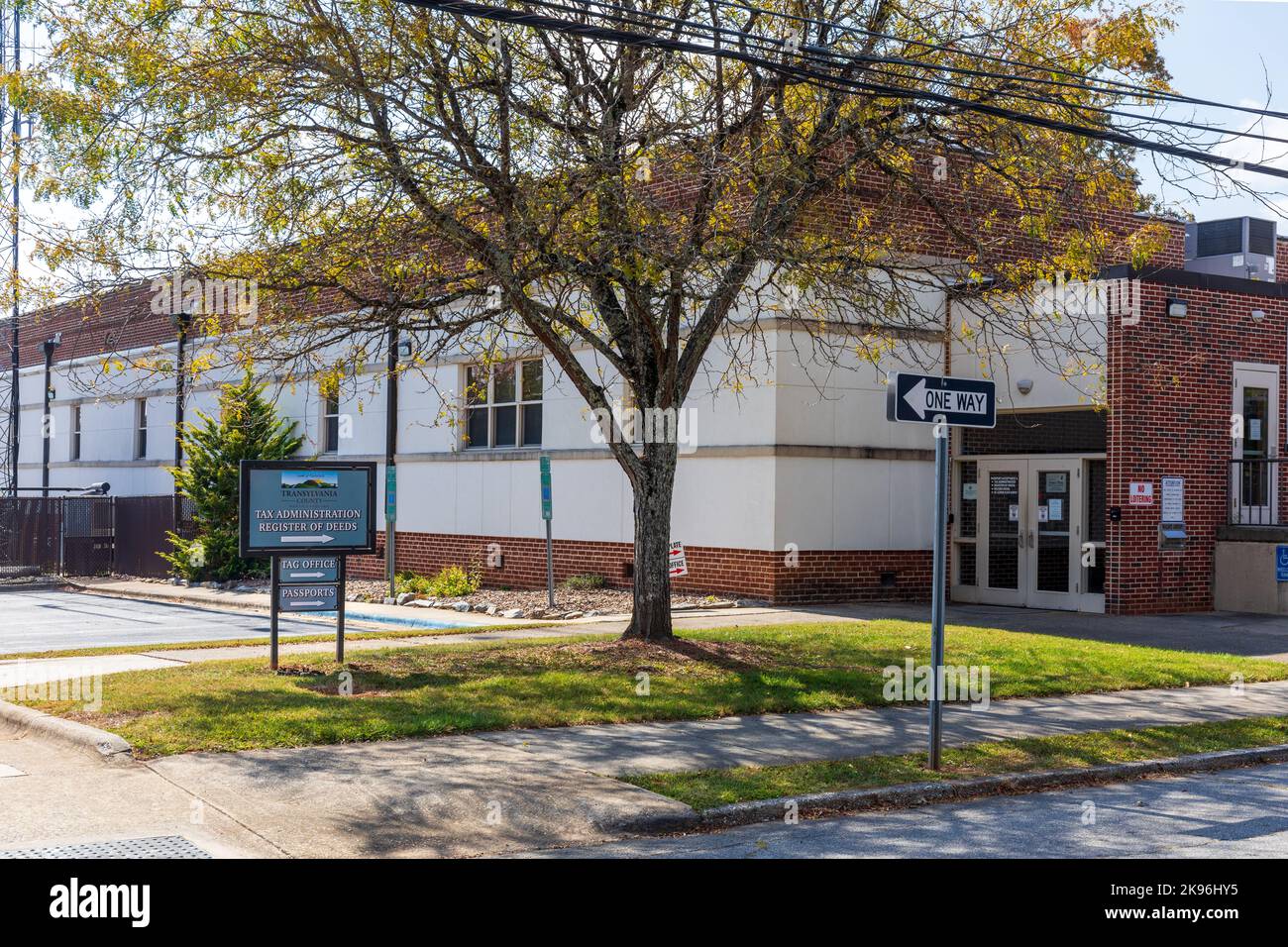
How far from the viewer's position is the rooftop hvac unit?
24.7 meters

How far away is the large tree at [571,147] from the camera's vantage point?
1195cm

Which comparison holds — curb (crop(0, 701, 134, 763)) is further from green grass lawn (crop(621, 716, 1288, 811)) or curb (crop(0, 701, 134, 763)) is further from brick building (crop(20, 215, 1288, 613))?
brick building (crop(20, 215, 1288, 613))

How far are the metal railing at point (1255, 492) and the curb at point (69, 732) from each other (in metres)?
16.9

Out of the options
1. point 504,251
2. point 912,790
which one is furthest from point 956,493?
point 912,790

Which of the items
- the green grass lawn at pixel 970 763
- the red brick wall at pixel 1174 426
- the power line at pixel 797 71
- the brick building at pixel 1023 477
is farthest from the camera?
the brick building at pixel 1023 477

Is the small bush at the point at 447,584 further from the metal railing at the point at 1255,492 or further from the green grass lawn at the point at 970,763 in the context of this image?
the green grass lawn at the point at 970,763

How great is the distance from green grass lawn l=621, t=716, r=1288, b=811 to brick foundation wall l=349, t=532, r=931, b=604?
9.23 meters

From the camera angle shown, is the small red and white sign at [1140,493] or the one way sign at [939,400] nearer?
the one way sign at [939,400]

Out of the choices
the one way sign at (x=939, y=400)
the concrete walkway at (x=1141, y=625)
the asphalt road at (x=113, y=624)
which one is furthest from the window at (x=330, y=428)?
the one way sign at (x=939, y=400)

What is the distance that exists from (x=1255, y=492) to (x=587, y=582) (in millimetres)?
10734

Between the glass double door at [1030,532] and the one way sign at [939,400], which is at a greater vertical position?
the one way sign at [939,400]

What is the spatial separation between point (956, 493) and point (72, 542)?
21309 mm

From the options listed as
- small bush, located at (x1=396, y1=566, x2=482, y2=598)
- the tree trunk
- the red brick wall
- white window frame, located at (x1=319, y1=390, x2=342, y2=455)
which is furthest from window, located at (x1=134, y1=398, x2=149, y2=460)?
the red brick wall

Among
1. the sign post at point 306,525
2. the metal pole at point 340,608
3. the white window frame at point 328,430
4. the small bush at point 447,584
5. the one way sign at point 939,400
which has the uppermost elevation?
the white window frame at point 328,430
